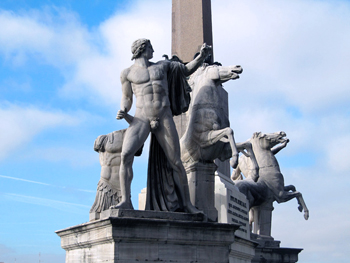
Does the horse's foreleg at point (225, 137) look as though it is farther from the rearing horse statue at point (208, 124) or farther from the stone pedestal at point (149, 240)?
the stone pedestal at point (149, 240)

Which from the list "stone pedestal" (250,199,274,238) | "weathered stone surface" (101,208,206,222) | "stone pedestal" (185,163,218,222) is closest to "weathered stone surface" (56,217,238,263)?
"weathered stone surface" (101,208,206,222)

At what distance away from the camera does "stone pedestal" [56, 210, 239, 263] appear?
351 inches

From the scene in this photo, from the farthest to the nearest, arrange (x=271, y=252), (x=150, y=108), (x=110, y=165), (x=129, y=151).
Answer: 1. (x=271, y=252)
2. (x=110, y=165)
3. (x=150, y=108)
4. (x=129, y=151)

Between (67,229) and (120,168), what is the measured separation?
5.16 ft

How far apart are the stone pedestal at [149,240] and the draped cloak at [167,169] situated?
0.52m

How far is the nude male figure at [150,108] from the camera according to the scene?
32.3 feet

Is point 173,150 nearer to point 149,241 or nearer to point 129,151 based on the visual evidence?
point 129,151

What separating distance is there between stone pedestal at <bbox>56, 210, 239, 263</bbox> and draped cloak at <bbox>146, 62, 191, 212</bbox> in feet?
1.71

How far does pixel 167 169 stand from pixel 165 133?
68 cm

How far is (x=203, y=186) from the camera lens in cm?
1077

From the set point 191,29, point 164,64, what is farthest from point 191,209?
point 191,29

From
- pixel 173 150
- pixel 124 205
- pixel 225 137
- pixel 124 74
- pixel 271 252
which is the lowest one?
pixel 271 252

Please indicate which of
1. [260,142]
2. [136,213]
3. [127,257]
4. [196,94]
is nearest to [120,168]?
[136,213]

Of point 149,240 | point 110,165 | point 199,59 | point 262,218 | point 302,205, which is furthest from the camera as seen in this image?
point 302,205
